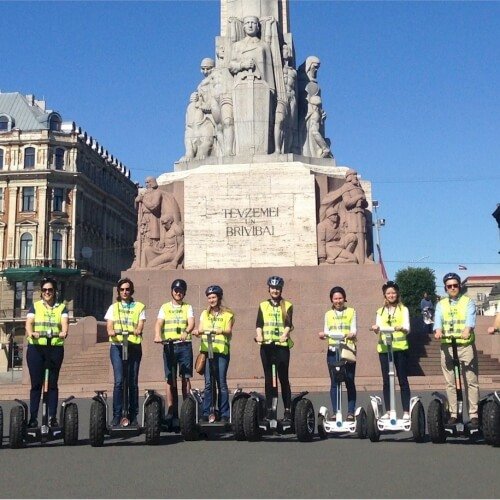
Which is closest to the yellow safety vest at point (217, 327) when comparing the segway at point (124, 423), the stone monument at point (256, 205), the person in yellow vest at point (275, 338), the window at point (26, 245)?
the person in yellow vest at point (275, 338)

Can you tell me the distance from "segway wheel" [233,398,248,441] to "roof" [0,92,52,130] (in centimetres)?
5717

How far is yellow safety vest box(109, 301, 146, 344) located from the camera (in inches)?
357

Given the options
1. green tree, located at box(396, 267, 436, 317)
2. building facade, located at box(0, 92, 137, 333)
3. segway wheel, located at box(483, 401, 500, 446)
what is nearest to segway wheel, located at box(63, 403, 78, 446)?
segway wheel, located at box(483, 401, 500, 446)

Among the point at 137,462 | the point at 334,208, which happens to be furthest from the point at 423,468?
the point at 334,208

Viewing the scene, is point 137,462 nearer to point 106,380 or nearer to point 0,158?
point 106,380

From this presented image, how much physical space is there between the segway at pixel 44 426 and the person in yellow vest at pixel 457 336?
421cm

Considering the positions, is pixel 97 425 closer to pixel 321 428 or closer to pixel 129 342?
pixel 129 342

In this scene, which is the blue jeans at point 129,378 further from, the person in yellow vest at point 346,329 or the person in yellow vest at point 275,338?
the person in yellow vest at point 346,329

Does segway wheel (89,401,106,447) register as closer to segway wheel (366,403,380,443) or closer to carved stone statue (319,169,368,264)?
segway wheel (366,403,380,443)

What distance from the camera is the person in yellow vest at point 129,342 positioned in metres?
8.79

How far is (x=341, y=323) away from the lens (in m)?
9.05

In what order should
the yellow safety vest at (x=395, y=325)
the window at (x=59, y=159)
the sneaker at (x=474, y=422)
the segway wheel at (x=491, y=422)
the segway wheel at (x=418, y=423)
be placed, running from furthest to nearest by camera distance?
the window at (x=59, y=159) → the yellow safety vest at (x=395, y=325) → the segway wheel at (x=418, y=423) → the sneaker at (x=474, y=422) → the segway wheel at (x=491, y=422)

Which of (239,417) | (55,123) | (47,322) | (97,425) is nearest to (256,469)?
(239,417)

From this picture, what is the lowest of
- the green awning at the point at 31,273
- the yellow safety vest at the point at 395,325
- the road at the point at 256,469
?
the road at the point at 256,469
